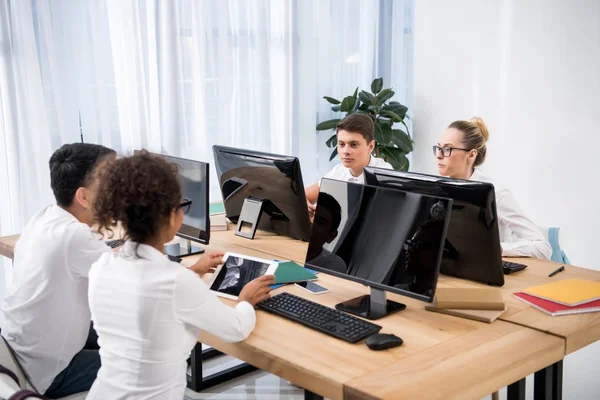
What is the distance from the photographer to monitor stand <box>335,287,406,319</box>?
2119mm

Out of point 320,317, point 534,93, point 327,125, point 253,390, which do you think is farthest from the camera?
point 327,125

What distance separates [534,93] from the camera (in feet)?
14.6

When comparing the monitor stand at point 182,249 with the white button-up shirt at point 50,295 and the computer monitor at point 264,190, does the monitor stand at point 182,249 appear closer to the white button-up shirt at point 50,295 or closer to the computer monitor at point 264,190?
the computer monitor at point 264,190

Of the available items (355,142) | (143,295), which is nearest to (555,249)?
(355,142)

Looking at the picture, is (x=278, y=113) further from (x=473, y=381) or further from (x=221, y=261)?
(x=473, y=381)

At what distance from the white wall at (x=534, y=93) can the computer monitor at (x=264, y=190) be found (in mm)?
1922

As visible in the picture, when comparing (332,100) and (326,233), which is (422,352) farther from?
(332,100)

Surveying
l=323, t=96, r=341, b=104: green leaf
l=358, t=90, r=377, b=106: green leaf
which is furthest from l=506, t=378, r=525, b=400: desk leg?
l=323, t=96, r=341, b=104: green leaf

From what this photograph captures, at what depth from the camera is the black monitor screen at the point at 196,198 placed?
2688 millimetres

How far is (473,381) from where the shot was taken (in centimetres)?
168

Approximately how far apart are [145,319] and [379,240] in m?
0.81

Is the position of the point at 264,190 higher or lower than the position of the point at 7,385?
higher

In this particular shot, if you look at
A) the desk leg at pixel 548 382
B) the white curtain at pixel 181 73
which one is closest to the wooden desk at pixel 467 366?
the desk leg at pixel 548 382

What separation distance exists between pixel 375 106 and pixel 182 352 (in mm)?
3545
